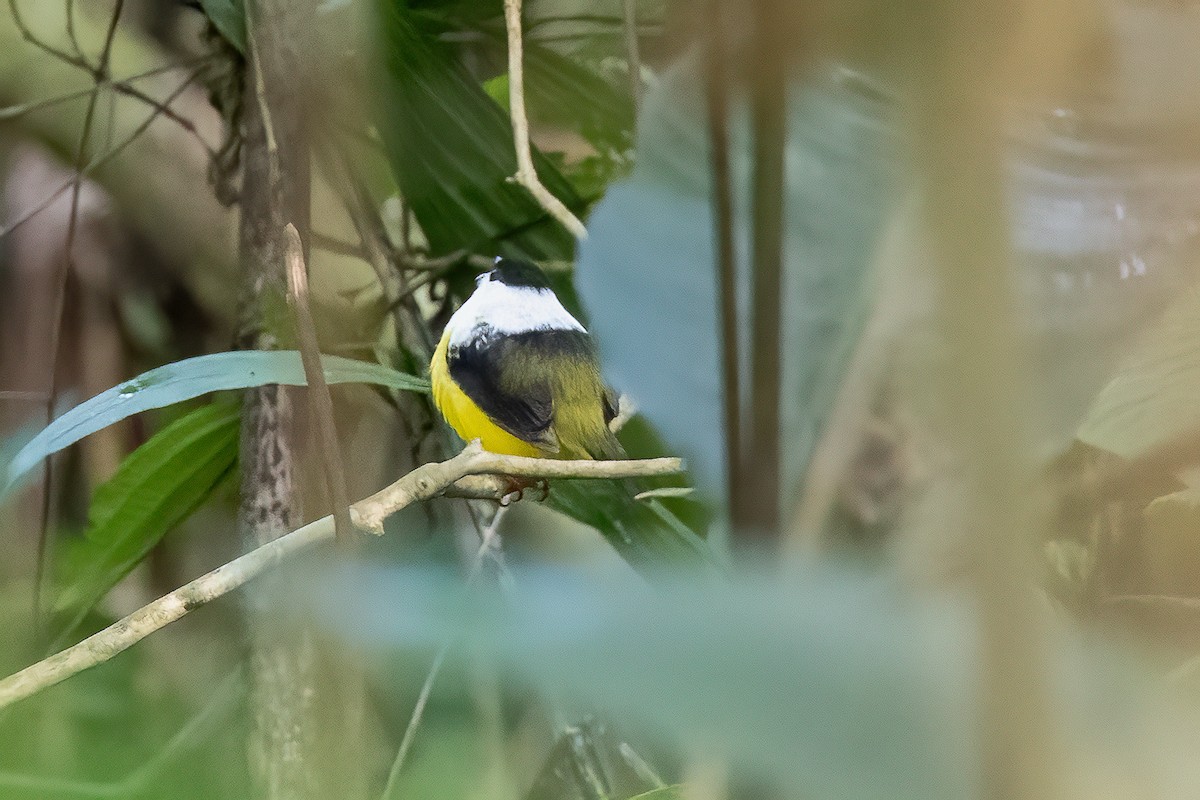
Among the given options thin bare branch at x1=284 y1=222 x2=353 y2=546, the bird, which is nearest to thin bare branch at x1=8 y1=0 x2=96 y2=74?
thin bare branch at x1=284 y1=222 x2=353 y2=546

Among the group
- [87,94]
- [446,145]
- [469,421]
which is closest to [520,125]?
[446,145]

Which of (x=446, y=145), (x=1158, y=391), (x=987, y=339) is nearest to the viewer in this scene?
(x=987, y=339)

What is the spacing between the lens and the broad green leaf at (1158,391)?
325mm

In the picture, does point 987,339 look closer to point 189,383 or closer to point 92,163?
point 189,383

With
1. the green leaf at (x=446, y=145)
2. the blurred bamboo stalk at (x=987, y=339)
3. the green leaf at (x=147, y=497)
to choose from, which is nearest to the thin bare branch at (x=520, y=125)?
the green leaf at (x=446, y=145)

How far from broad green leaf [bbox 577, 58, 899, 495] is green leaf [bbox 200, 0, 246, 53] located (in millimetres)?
247

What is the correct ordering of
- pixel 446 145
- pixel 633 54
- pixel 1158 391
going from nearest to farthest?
pixel 1158 391, pixel 633 54, pixel 446 145

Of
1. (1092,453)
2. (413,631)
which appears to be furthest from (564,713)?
(1092,453)

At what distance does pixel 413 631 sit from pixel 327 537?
8 centimetres

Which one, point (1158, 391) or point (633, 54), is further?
point (633, 54)

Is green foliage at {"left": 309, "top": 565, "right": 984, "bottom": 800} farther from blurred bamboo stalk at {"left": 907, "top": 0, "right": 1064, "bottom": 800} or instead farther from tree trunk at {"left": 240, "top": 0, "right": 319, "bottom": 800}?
tree trunk at {"left": 240, "top": 0, "right": 319, "bottom": 800}

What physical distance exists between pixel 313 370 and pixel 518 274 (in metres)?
0.13

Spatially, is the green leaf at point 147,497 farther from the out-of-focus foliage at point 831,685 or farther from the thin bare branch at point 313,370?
the out-of-focus foliage at point 831,685

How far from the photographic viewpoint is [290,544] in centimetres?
48
